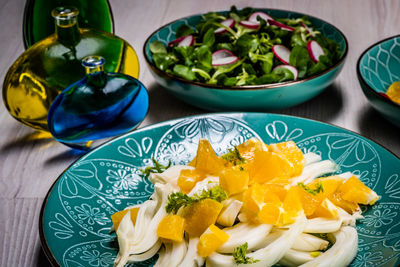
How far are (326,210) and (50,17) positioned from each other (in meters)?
1.27

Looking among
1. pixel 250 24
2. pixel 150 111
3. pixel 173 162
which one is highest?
pixel 250 24

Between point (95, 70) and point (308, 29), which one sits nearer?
point (95, 70)

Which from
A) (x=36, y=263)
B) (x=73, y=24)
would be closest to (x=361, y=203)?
(x=36, y=263)

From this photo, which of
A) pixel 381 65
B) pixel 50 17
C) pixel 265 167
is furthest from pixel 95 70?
pixel 381 65

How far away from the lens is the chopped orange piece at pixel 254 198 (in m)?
1.07

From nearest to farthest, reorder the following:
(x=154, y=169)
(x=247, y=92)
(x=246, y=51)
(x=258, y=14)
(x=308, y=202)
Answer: (x=308, y=202) → (x=154, y=169) → (x=247, y=92) → (x=246, y=51) → (x=258, y=14)

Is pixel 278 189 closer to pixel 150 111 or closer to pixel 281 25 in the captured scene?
pixel 150 111

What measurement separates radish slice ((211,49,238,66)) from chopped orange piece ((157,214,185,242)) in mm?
810

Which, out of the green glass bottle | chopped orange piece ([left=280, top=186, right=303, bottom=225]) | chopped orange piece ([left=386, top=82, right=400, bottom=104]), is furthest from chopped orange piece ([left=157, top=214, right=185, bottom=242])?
the green glass bottle

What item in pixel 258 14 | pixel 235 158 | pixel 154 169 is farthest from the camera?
pixel 258 14

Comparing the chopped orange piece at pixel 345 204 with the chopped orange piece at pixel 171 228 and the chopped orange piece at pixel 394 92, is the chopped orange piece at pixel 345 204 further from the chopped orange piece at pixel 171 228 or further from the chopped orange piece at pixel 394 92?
the chopped orange piece at pixel 394 92

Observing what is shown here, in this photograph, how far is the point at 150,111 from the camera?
183 centimetres

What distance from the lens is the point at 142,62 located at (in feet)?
7.27

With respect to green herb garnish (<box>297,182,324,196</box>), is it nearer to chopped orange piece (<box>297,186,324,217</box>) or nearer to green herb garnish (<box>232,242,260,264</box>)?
chopped orange piece (<box>297,186,324,217</box>)
